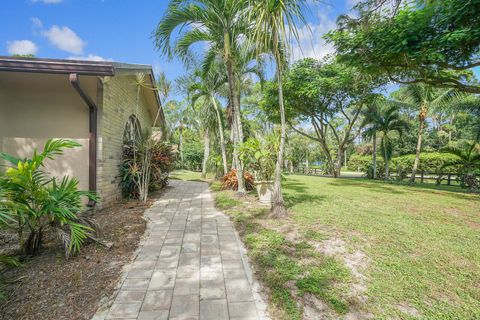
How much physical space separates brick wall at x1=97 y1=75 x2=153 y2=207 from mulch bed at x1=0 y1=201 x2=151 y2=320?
249 cm

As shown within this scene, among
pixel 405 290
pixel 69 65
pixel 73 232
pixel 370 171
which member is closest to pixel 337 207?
pixel 405 290

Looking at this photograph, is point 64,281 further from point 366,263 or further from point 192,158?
point 192,158

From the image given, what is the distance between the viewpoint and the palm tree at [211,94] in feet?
36.4

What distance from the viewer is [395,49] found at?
21.6 feet

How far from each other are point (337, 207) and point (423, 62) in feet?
17.5

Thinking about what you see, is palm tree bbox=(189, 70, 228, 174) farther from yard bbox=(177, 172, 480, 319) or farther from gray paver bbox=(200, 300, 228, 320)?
gray paver bbox=(200, 300, 228, 320)

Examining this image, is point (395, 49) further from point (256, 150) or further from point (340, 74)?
point (340, 74)

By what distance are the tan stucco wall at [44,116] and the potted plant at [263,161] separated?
435cm

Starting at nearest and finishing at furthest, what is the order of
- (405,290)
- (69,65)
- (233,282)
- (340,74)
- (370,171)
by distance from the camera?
1. (405,290)
2. (233,282)
3. (69,65)
4. (340,74)
5. (370,171)

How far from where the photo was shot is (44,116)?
529 centimetres

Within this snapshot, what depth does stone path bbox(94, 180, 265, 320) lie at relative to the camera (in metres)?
2.15

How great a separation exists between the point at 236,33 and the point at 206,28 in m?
1.18

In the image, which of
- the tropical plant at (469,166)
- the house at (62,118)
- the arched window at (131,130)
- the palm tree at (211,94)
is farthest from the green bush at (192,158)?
the tropical plant at (469,166)

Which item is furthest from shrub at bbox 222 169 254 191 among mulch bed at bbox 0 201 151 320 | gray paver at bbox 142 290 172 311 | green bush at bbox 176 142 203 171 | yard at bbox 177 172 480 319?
green bush at bbox 176 142 203 171
